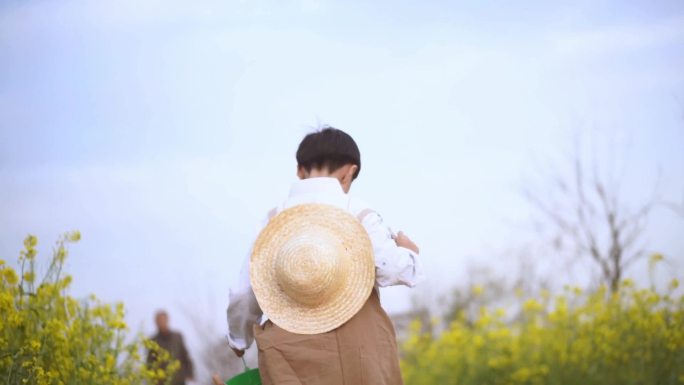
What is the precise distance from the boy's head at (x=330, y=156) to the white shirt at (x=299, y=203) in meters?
0.05

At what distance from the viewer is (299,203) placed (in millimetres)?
3893

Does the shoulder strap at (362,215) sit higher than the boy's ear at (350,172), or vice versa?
the boy's ear at (350,172)

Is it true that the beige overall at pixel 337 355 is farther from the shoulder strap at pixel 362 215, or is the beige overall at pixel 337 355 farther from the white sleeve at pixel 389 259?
the shoulder strap at pixel 362 215

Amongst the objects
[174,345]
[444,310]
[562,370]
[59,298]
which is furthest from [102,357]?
[444,310]

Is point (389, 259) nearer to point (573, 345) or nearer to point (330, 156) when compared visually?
point (330, 156)

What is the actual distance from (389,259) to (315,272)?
271mm

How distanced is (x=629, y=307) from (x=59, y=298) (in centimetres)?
447

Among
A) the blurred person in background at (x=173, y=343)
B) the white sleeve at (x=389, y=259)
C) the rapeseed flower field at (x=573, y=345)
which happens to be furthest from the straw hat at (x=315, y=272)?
the blurred person in background at (x=173, y=343)

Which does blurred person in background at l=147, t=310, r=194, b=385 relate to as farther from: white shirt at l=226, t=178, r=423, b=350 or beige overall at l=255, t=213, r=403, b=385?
beige overall at l=255, t=213, r=403, b=385

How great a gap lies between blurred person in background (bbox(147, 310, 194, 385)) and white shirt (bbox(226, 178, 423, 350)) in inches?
217

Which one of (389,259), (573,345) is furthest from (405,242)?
(573,345)

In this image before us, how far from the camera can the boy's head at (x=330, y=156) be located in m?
3.90

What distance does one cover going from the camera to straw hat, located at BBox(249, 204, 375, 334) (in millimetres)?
3734

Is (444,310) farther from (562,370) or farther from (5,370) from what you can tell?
(5,370)
